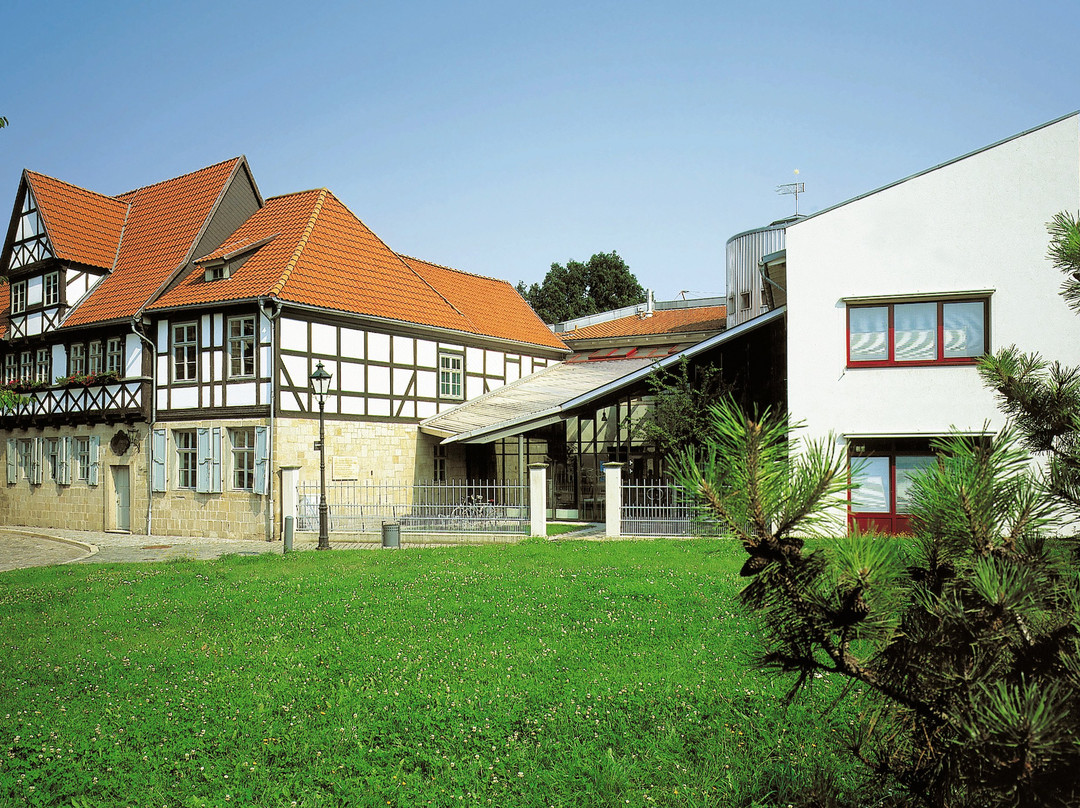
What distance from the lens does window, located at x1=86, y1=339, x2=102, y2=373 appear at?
24922 mm

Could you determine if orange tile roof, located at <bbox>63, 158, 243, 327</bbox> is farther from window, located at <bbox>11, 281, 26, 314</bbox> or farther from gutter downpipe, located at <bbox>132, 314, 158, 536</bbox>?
window, located at <bbox>11, 281, 26, 314</bbox>

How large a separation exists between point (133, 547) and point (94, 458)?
6.39 metres

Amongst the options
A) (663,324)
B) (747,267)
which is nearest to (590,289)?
(663,324)

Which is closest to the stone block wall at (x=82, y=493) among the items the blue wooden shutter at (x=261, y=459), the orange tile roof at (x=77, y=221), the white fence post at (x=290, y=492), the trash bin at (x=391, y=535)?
the blue wooden shutter at (x=261, y=459)

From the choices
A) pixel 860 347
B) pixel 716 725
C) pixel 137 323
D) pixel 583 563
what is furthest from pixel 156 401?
pixel 716 725

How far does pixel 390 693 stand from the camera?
20.7 ft

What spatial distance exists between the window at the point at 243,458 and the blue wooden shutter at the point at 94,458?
5.66 meters

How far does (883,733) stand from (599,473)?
827 inches

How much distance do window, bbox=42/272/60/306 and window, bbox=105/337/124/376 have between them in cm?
319

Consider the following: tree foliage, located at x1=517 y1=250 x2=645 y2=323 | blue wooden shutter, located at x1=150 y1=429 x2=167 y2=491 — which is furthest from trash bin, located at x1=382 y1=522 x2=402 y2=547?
tree foliage, located at x1=517 y1=250 x2=645 y2=323

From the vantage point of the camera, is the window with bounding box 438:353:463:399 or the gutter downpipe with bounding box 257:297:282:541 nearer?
the gutter downpipe with bounding box 257:297:282:541

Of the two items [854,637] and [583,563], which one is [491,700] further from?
[583,563]

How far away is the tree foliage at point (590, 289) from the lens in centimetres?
6344

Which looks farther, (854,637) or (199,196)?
(199,196)
